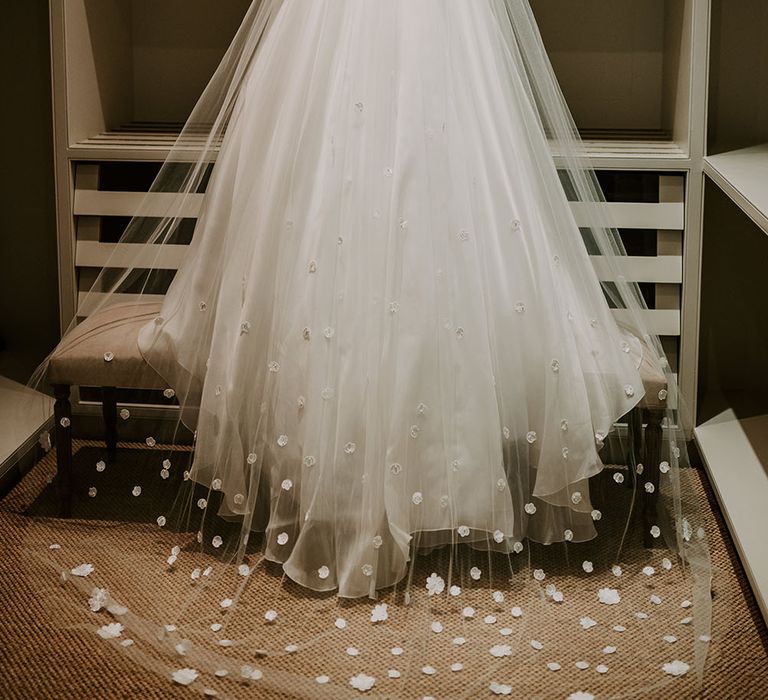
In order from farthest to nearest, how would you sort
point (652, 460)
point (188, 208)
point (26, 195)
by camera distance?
point (26, 195)
point (188, 208)
point (652, 460)

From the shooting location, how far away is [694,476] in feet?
7.59

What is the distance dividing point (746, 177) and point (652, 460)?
1.84 ft

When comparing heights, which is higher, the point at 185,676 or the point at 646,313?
the point at 646,313

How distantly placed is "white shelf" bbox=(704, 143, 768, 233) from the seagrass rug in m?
0.63

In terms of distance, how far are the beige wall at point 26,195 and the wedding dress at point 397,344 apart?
992 mm

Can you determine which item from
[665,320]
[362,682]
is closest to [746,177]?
[665,320]

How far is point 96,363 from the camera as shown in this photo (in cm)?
205

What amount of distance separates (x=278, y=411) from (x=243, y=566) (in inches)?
11.3

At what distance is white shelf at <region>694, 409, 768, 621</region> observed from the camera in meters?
1.80

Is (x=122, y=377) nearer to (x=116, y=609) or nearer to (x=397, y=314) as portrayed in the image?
(x=116, y=609)

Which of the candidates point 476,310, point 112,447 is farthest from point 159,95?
point 476,310

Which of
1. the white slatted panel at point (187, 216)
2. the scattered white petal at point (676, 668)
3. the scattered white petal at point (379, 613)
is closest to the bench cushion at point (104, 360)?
the white slatted panel at point (187, 216)

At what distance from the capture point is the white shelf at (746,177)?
1791mm

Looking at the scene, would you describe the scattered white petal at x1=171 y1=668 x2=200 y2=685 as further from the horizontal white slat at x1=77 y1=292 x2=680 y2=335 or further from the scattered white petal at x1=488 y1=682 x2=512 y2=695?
the horizontal white slat at x1=77 y1=292 x2=680 y2=335
